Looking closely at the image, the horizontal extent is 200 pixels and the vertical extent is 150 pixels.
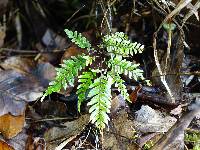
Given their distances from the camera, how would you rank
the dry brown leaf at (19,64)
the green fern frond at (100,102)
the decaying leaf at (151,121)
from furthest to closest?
the dry brown leaf at (19,64), the decaying leaf at (151,121), the green fern frond at (100,102)

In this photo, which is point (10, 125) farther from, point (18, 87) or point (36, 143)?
point (18, 87)

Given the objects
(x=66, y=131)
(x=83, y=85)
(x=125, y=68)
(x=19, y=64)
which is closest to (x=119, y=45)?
(x=125, y=68)

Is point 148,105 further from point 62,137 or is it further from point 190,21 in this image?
point 190,21

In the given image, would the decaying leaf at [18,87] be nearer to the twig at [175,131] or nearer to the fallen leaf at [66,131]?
the fallen leaf at [66,131]

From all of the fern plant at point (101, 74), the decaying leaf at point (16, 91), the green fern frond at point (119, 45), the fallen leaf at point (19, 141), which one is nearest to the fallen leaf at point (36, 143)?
the fallen leaf at point (19, 141)

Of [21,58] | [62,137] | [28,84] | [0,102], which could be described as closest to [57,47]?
[21,58]

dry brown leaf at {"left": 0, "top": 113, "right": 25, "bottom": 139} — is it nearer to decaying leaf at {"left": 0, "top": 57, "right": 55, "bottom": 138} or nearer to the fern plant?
decaying leaf at {"left": 0, "top": 57, "right": 55, "bottom": 138}
